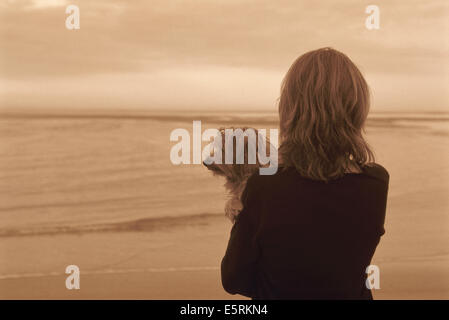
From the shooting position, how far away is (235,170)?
725 millimetres

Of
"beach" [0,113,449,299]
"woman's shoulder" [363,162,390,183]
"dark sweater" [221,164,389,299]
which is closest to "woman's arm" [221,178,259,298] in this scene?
"dark sweater" [221,164,389,299]

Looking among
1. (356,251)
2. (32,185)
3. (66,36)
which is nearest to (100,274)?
(32,185)

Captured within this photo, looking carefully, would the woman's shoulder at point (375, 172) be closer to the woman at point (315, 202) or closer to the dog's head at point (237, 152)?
the woman at point (315, 202)

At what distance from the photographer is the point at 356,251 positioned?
65 centimetres

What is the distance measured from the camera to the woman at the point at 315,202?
2.09ft

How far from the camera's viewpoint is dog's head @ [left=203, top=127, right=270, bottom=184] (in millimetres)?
706

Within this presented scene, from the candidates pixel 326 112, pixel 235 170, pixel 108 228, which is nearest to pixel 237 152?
pixel 235 170

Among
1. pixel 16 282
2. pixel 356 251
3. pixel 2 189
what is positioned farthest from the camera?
pixel 2 189

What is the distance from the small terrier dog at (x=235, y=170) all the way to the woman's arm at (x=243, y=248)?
0.16 feet

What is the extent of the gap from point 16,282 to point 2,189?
967 mm

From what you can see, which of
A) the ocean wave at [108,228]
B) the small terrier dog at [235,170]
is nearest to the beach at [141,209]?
the ocean wave at [108,228]

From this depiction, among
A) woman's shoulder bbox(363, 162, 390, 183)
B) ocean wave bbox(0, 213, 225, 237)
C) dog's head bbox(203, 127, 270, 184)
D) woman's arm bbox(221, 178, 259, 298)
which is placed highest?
dog's head bbox(203, 127, 270, 184)

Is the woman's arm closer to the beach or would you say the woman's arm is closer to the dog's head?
the dog's head

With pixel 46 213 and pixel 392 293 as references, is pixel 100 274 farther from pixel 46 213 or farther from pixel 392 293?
pixel 392 293
